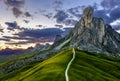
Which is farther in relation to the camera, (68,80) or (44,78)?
(44,78)

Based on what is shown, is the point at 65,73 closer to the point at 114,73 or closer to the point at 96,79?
the point at 96,79

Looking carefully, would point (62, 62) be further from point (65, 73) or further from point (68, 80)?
point (68, 80)

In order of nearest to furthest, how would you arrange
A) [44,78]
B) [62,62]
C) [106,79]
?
[44,78], [106,79], [62,62]

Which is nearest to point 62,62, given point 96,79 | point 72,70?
point 72,70

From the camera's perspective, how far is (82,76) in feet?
492

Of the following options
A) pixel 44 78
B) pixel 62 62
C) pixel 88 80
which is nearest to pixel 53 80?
pixel 44 78

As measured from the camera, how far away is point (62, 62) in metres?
194

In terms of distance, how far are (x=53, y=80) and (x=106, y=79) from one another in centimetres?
3273

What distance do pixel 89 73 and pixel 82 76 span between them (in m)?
12.6

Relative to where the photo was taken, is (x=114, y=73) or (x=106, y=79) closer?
(x=106, y=79)

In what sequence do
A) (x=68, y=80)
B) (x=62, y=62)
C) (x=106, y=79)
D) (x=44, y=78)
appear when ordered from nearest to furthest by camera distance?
(x=68, y=80) → (x=44, y=78) → (x=106, y=79) → (x=62, y=62)

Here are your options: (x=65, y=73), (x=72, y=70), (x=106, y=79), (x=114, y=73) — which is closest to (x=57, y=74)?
(x=65, y=73)

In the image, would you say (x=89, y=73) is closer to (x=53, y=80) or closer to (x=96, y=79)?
(x=96, y=79)

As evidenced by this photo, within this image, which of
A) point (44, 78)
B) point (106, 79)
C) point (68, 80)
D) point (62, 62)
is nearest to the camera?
point (68, 80)
